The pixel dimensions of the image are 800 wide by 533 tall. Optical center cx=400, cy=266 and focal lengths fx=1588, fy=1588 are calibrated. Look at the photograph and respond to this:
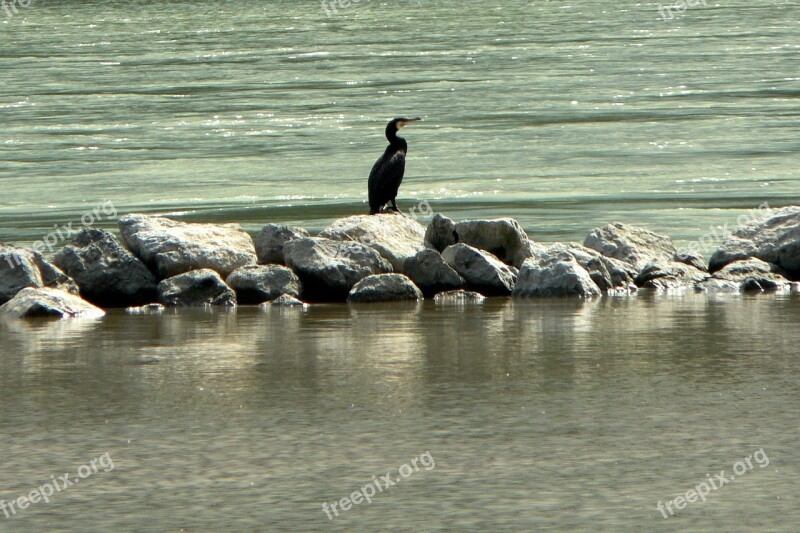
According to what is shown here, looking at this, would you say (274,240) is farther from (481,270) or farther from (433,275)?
(481,270)

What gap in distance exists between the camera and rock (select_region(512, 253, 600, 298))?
1278 cm

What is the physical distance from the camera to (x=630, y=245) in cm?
1419

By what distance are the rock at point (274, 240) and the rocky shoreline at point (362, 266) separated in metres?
0.01

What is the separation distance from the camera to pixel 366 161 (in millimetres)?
27234

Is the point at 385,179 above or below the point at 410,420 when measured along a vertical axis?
above

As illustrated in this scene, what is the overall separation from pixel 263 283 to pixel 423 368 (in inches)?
178

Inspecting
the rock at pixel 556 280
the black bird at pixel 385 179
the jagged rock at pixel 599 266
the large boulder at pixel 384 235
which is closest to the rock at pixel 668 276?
the jagged rock at pixel 599 266

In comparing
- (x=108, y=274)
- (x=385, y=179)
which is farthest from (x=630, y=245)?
(x=108, y=274)

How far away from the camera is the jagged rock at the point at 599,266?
522 inches

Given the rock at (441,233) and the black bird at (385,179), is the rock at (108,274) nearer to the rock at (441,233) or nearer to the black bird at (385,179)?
the rock at (441,233)

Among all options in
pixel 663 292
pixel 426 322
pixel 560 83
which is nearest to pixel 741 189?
pixel 663 292

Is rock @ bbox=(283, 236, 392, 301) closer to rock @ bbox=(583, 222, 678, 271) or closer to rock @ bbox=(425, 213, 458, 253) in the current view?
rock @ bbox=(425, 213, 458, 253)

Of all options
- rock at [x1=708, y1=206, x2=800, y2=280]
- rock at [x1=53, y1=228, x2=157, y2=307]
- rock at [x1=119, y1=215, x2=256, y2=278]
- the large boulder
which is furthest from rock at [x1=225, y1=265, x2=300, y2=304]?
rock at [x1=708, y1=206, x2=800, y2=280]

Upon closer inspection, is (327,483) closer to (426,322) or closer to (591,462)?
(591,462)
